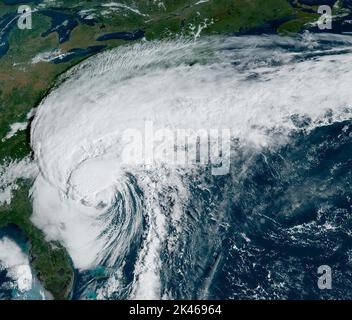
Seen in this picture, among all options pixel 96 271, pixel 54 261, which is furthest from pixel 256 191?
pixel 54 261

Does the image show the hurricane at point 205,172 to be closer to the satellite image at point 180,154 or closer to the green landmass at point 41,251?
the satellite image at point 180,154

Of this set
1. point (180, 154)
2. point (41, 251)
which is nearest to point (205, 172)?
point (180, 154)

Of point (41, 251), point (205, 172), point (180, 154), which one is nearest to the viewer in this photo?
point (205, 172)

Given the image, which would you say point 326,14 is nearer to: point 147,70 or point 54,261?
point 147,70

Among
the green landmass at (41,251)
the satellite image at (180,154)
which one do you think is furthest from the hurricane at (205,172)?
the green landmass at (41,251)

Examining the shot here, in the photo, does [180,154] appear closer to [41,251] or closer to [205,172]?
[205,172]

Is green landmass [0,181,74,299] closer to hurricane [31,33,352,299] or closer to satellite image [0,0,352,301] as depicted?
satellite image [0,0,352,301]
